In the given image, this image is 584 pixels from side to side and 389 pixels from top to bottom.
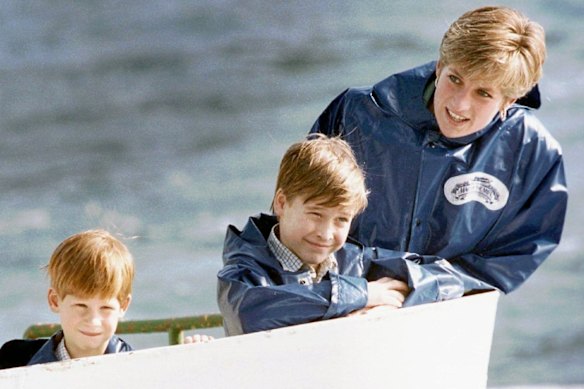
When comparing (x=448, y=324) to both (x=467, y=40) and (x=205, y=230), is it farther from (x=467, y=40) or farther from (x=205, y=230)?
(x=205, y=230)

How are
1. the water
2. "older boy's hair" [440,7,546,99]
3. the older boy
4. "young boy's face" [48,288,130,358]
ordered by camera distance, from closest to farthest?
1. "young boy's face" [48,288,130,358]
2. "older boy's hair" [440,7,546,99]
3. the older boy
4. the water

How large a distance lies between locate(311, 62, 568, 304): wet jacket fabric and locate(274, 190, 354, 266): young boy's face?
0.45 meters

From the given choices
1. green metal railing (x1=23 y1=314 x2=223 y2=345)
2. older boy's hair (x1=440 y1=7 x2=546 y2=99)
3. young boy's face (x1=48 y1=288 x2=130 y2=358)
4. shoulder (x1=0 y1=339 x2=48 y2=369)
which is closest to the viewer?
young boy's face (x1=48 y1=288 x2=130 y2=358)

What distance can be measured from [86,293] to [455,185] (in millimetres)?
994

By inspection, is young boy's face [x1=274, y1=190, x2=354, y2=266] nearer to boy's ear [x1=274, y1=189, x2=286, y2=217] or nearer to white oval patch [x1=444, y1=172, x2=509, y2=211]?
boy's ear [x1=274, y1=189, x2=286, y2=217]

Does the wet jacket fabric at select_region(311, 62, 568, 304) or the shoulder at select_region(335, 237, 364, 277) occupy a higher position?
the wet jacket fabric at select_region(311, 62, 568, 304)

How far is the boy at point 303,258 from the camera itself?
8.11 ft

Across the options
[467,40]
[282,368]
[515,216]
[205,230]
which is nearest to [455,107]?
[467,40]

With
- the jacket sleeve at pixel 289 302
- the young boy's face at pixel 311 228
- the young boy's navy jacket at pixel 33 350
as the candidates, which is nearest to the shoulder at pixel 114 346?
the young boy's navy jacket at pixel 33 350

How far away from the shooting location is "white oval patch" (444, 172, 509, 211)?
3.01 metres

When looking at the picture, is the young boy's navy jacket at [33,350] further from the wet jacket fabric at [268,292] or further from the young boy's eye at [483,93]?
the young boy's eye at [483,93]

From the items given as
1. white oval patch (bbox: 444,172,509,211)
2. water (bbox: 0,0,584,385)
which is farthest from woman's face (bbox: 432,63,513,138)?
water (bbox: 0,0,584,385)

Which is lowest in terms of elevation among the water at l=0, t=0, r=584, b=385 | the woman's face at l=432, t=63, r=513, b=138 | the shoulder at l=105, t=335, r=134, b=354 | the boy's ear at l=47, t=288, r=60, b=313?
the shoulder at l=105, t=335, r=134, b=354

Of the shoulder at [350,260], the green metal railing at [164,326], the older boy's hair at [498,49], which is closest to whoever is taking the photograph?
the shoulder at [350,260]
